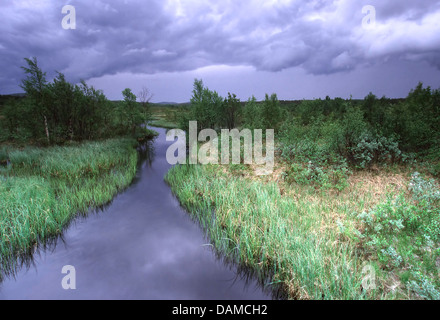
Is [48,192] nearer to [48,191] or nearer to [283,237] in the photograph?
[48,191]

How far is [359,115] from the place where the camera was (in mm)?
10680

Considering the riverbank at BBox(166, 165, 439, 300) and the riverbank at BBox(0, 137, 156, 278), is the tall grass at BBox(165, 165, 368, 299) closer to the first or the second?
the riverbank at BBox(166, 165, 439, 300)

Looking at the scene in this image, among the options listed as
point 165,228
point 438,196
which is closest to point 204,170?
point 165,228

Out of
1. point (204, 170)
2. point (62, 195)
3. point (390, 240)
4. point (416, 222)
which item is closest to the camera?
point (390, 240)

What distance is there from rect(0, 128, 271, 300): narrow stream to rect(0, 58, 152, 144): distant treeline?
18.5 meters

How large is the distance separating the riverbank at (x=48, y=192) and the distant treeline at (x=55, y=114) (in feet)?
17.0

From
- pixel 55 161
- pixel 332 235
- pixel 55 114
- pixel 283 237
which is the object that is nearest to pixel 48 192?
pixel 55 161

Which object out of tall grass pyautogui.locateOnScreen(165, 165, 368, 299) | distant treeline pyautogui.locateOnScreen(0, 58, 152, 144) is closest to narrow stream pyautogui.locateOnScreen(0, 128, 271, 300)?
tall grass pyautogui.locateOnScreen(165, 165, 368, 299)

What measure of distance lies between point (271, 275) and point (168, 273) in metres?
3.30

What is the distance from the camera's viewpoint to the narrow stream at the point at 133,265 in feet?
18.9

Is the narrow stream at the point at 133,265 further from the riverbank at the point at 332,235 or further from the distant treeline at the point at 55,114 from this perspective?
the distant treeline at the point at 55,114

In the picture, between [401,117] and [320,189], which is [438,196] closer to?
[320,189]

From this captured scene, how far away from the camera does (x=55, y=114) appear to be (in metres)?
22.2

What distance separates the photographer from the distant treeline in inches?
797
